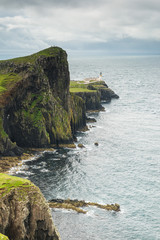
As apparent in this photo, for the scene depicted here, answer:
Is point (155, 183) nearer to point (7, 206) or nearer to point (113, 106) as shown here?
point (7, 206)

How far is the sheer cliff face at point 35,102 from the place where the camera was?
9294 cm

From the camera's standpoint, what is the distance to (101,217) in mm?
60469

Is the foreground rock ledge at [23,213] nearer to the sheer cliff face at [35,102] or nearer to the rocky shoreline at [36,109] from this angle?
the rocky shoreline at [36,109]

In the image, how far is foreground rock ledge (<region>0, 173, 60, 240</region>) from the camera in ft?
122

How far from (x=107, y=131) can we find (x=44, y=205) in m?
83.0

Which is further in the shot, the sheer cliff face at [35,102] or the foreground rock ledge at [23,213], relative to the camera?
the sheer cliff face at [35,102]

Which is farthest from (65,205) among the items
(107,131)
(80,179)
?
(107,131)

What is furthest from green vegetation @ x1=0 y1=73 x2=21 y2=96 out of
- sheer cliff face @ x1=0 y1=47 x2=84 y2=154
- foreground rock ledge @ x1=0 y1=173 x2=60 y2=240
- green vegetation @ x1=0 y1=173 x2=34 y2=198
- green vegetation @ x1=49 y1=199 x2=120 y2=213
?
foreground rock ledge @ x1=0 y1=173 x2=60 y2=240

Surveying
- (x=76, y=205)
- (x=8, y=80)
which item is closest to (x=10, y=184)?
(x=76, y=205)

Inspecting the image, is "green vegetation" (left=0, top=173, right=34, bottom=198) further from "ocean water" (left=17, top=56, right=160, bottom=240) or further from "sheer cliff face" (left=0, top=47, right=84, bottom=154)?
"sheer cliff face" (left=0, top=47, right=84, bottom=154)

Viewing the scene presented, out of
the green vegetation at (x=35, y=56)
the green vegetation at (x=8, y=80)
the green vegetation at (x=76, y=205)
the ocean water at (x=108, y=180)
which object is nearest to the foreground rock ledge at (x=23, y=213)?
the ocean water at (x=108, y=180)

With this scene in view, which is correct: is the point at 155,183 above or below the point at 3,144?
below

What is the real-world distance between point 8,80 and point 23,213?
6621 centimetres

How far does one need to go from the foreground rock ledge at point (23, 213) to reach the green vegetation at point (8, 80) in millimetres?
57636
